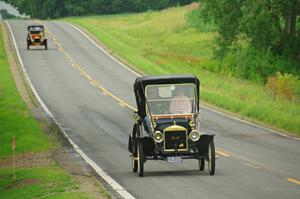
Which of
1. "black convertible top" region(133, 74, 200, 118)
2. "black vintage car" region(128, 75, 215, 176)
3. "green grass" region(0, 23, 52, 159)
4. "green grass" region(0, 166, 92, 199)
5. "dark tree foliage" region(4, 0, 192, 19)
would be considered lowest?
"dark tree foliage" region(4, 0, 192, 19)

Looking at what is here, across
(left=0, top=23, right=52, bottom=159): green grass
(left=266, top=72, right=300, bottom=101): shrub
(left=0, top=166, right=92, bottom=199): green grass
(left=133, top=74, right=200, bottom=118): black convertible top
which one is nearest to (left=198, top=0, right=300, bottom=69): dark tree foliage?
(left=266, top=72, right=300, bottom=101): shrub

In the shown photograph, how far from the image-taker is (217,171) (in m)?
21.9

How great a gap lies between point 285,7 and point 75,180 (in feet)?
136

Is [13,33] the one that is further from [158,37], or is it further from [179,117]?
[179,117]

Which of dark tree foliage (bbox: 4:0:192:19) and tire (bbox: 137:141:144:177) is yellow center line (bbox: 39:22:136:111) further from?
dark tree foliage (bbox: 4:0:192:19)

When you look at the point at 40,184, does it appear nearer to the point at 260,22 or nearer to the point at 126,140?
the point at 126,140

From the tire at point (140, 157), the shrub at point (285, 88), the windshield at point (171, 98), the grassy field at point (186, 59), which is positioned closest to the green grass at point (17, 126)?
the windshield at point (171, 98)

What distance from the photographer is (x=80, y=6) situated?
506 feet

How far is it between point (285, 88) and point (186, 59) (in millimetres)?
18726

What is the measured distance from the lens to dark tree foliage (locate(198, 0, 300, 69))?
58.1 metres

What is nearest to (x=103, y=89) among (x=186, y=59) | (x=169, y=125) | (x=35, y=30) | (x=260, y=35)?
(x=260, y=35)

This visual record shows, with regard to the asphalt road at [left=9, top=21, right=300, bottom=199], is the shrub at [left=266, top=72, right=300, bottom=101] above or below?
below

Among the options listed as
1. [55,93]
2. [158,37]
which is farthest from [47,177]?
[158,37]

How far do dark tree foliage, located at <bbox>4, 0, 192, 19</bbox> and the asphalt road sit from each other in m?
86.3
